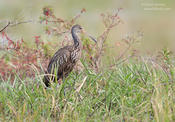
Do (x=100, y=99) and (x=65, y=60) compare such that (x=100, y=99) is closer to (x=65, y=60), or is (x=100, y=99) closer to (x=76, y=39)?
(x=65, y=60)

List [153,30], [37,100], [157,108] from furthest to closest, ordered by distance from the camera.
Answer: [153,30], [37,100], [157,108]

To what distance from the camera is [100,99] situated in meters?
5.18

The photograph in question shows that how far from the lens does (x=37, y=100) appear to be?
504 cm

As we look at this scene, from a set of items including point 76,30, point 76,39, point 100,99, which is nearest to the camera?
point 100,99

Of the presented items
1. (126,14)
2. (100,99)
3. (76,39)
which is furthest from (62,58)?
(126,14)

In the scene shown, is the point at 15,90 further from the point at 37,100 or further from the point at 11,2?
the point at 11,2

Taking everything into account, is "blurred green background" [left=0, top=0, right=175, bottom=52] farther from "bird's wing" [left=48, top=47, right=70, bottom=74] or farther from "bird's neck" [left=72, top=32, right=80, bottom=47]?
"bird's wing" [left=48, top=47, right=70, bottom=74]

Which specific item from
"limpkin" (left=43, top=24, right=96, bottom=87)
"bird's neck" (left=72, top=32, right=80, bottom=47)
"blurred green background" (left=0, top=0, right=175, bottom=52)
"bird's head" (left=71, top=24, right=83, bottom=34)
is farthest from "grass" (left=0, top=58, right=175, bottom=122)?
"blurred green background" (left=0, top=0, right=175, bottom=52)

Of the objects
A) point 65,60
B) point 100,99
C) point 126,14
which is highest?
point 126,14

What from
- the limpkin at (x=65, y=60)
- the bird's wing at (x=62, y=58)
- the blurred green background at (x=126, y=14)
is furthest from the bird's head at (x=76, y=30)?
the blurred green background at (x=126, y=14)

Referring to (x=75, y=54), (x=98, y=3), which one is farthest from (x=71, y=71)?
(x=98, y=3)

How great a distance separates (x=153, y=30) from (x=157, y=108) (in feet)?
34.2

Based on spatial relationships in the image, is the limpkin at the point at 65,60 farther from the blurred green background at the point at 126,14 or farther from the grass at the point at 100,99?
the blurred green background at the point at 126,14

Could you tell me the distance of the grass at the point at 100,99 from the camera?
14.8 feet
